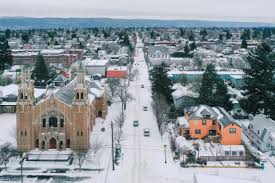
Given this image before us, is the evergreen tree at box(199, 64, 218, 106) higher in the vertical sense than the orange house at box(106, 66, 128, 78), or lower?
higher

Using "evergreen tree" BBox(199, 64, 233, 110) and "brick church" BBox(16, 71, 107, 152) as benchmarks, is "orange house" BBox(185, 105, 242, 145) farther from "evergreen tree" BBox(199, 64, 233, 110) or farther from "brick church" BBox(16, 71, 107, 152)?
"brick church" BBox(16, 71, 107, 152)

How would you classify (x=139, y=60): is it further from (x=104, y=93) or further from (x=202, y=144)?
(x=202, y=144)

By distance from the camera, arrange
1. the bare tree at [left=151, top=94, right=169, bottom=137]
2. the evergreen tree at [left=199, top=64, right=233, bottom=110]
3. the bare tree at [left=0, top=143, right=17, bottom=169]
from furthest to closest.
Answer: the evergreen tree at [left=199, top=64, right=233, bottom=110] < the bare tree at [left=151, top=94, right=169, bottom=137] < the bare tree at [left=0, top=143, right=17, bottom=169]

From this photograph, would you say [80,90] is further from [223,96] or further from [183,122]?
[223,96]

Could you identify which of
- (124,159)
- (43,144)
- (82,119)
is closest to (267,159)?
(124,159)

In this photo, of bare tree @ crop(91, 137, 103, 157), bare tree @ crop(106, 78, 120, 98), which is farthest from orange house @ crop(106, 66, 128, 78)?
bare tree @ crop(91, 137, 103, 157)

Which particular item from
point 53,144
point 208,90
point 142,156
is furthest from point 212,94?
point 53,144
